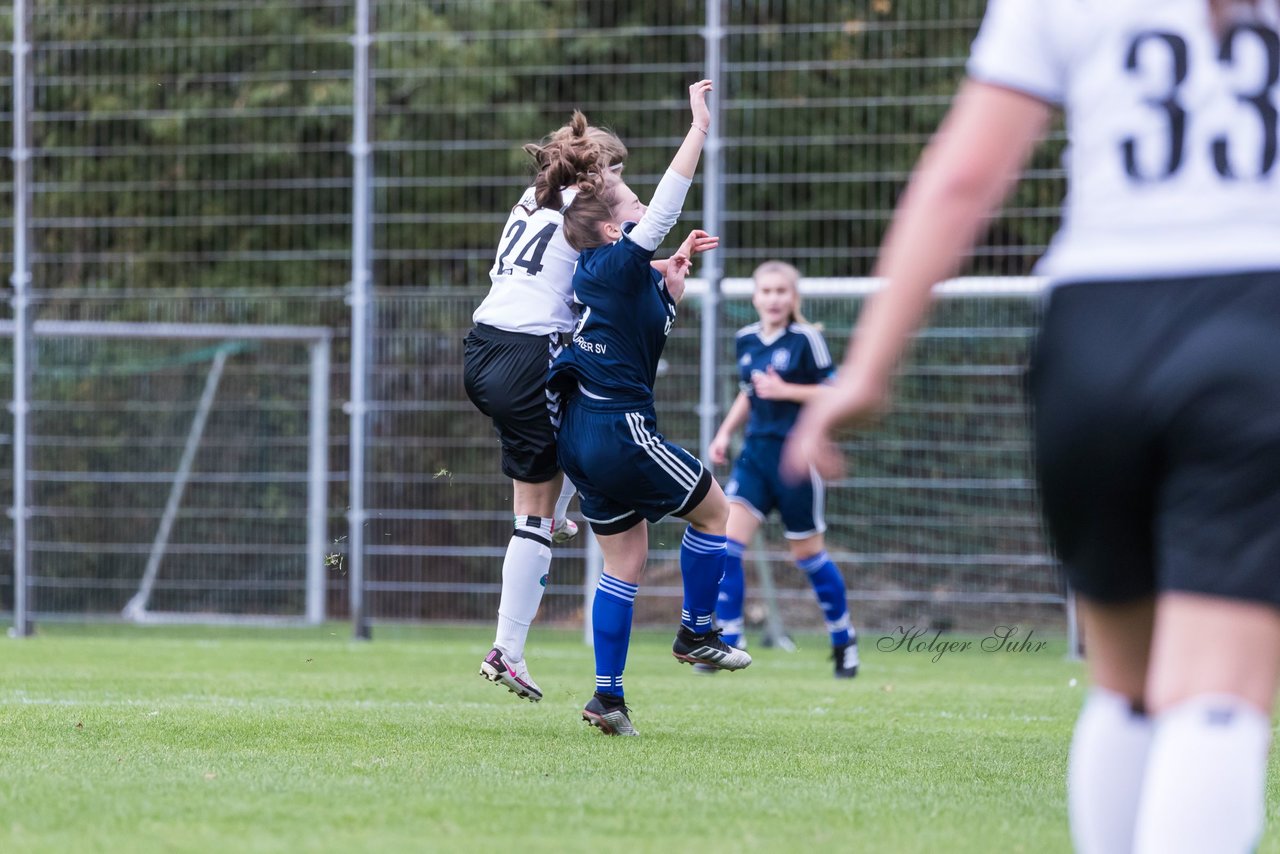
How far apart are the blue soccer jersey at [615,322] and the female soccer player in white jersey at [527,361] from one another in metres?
0.39

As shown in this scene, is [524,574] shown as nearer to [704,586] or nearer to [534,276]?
[704,586]

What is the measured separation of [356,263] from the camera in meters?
11.4

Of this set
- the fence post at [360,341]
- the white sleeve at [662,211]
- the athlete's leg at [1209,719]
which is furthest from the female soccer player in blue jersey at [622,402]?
the fence post at [360,341]

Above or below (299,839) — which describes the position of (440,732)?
below

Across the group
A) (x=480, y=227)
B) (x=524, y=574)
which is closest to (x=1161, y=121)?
(x=524, y=574)

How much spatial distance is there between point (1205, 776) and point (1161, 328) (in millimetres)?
522

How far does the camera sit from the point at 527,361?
603 cm

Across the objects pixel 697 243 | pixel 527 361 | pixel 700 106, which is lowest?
pixel 527 361

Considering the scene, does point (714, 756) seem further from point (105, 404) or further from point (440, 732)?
point (105, 404)

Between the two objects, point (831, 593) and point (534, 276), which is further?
point (831, 593)

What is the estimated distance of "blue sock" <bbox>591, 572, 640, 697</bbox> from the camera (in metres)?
5.60

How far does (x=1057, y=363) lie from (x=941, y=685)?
630 centimetres

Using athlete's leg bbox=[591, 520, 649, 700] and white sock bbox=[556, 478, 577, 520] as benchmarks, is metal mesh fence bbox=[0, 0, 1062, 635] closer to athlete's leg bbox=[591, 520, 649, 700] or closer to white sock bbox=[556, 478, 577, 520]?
white sock bbox=[556, 478, 577, 520]

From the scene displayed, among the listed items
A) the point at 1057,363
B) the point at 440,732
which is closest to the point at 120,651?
the point at 440,732
